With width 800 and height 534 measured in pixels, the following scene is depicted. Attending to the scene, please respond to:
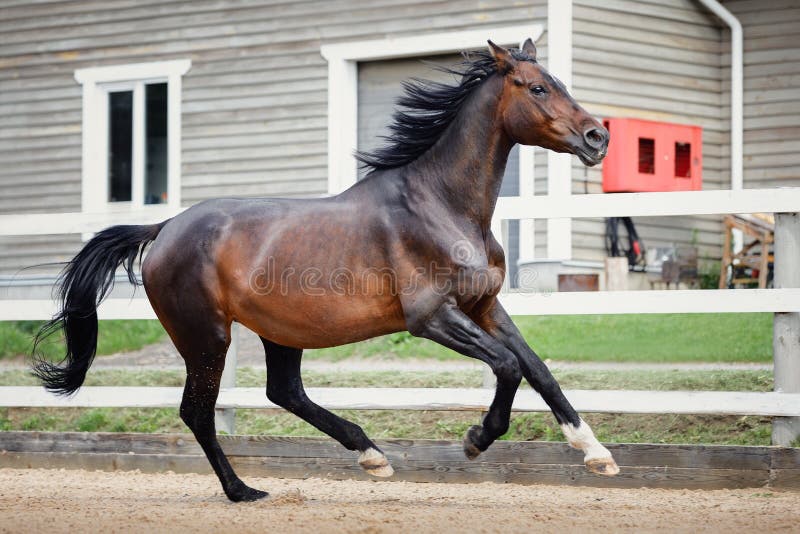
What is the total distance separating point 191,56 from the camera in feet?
45.2

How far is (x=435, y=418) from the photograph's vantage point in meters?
6.88

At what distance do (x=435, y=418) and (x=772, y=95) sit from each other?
27.0 feet

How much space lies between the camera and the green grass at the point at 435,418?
A: 638 centimetres

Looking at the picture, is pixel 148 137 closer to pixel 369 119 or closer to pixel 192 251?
pixel 369 119

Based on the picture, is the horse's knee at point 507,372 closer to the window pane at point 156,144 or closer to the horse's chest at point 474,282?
the horse's chest at point 474,282

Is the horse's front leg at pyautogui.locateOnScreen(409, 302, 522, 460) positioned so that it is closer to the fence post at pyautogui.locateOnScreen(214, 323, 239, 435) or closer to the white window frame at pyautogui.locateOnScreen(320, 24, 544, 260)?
the fence post at pyautogui.locateOnScreen(214, 323, 239, 435)

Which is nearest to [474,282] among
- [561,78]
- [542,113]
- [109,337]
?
[542,113]

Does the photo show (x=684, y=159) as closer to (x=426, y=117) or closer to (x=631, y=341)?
(x=631, y=341)

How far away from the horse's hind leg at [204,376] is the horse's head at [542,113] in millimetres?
1871

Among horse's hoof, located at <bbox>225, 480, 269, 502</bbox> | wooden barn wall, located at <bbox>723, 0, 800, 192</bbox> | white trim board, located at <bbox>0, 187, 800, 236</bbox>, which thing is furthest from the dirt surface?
wooden barn wall, located at <bbox>723, 0, 800, 192</bbox>

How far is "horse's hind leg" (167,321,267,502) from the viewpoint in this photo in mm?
5398

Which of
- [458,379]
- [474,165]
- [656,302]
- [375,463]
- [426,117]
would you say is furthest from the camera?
[458,379]

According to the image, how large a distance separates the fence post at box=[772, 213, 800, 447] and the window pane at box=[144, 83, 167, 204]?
32.8 feet

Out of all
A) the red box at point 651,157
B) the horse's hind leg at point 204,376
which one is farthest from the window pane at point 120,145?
the horse's hind leg at point 204,376
